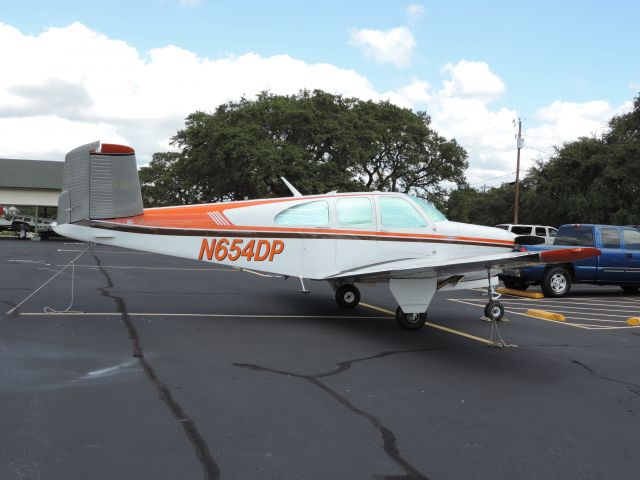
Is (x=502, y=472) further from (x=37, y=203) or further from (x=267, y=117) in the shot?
(x=37, y=203)

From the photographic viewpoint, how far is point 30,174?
1951 inches

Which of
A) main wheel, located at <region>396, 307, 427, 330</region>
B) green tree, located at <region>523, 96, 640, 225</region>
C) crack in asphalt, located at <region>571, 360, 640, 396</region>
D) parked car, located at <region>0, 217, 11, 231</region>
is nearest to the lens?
crack in asphalt, located at <region>571, 360, 640, 396</region>

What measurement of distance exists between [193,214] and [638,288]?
14.6 m

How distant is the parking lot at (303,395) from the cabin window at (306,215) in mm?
1669

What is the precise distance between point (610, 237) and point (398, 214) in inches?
353

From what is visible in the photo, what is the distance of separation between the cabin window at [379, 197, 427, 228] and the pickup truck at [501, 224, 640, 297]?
6417 millimetres

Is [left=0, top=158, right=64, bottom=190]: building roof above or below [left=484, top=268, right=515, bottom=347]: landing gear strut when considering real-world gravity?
above

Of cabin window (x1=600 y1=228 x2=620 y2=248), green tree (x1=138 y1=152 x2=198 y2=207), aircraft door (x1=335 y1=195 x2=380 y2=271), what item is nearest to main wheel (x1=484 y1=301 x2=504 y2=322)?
aircraft door (x1=335 y1=195 x2=380 y2=271)

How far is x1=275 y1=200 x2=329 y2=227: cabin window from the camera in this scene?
919cm

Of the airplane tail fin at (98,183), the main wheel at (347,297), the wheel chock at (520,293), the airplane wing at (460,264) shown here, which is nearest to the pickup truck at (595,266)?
the wheel chock at (520,293)

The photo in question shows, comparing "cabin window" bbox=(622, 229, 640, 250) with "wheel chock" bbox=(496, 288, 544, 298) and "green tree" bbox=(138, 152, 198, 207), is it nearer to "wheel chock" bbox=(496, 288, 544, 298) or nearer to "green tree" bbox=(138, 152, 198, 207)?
"wheel chock" bbox=(496, 288, 544, 298)

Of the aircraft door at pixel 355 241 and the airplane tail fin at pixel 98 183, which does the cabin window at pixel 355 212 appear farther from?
the airplane tail fin at pixel 98 183

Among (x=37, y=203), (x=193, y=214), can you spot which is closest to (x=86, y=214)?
(x=193, y=214)

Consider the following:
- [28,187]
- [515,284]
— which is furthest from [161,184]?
[515,284]
